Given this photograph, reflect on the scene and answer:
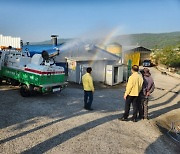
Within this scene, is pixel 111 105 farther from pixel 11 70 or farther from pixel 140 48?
pixel 140 48

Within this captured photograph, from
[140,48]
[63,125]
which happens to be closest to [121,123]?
[63,125]

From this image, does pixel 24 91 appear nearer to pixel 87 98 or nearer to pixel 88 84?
pixel 87 98

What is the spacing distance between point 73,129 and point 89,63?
13.6 meters

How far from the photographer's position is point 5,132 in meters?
6.87

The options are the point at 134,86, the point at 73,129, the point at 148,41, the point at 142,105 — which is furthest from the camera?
the point at 148,41

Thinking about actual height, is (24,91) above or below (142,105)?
above

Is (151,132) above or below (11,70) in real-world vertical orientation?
below

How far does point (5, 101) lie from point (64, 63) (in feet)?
31.5

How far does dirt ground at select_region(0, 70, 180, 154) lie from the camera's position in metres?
6.28

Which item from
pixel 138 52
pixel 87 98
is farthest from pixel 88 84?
pixel 138 52

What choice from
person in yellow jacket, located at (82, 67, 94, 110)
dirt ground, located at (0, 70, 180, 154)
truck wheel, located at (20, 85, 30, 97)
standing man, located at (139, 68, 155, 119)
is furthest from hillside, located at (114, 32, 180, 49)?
standing man, located at (139, 68, 155, 119)

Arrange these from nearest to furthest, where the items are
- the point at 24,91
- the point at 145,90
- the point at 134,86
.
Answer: the point at 134,86
the point at 145,90
the point at 24,91

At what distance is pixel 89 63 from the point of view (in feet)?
68.7

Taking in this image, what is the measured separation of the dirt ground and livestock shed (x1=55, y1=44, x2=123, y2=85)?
8.11 m
